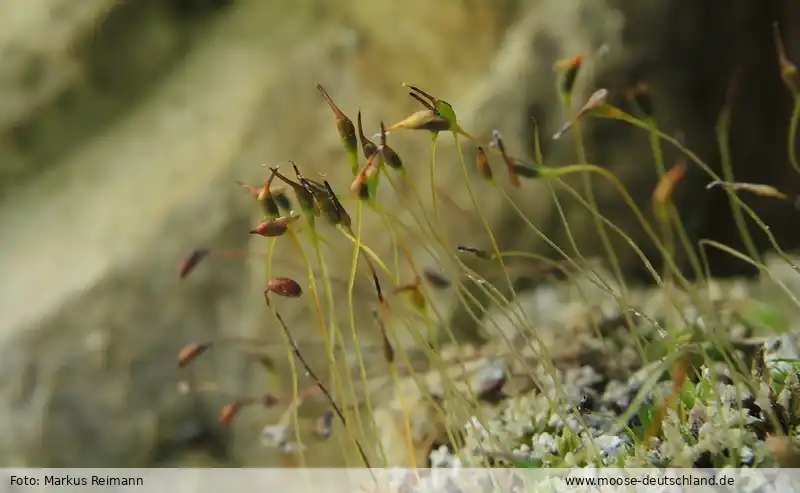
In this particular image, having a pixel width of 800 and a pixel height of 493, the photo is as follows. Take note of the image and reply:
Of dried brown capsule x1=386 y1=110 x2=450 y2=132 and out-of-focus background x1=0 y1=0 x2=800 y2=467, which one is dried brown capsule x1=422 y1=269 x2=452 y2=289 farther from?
dried brown capsule x1=386 y1=110 x2=450 y2=132

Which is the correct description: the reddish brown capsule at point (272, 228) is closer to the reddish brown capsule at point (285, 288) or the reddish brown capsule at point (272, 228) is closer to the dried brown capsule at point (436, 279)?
the reddish brown capsule at point (285, 288)

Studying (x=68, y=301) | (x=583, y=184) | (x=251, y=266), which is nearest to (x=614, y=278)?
(x=583, y=184)

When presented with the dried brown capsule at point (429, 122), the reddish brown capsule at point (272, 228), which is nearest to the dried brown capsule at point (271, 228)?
the reddish brown capsule at point (272, 228)

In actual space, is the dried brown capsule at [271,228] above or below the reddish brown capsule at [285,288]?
above

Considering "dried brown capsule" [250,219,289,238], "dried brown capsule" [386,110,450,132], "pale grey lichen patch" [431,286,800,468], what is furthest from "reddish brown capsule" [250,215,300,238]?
"pale grey lichen patch" [431,286,800,468]

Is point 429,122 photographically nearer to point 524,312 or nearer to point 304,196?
point 304,196

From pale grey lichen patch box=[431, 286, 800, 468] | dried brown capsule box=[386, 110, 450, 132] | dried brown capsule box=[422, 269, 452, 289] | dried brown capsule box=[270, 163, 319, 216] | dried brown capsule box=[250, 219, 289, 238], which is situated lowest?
pale grey lichen patch box=[431, 286, 800, 468]

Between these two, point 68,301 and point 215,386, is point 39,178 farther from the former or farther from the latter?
point 215,386

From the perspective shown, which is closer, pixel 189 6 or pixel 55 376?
pixel 55 376
